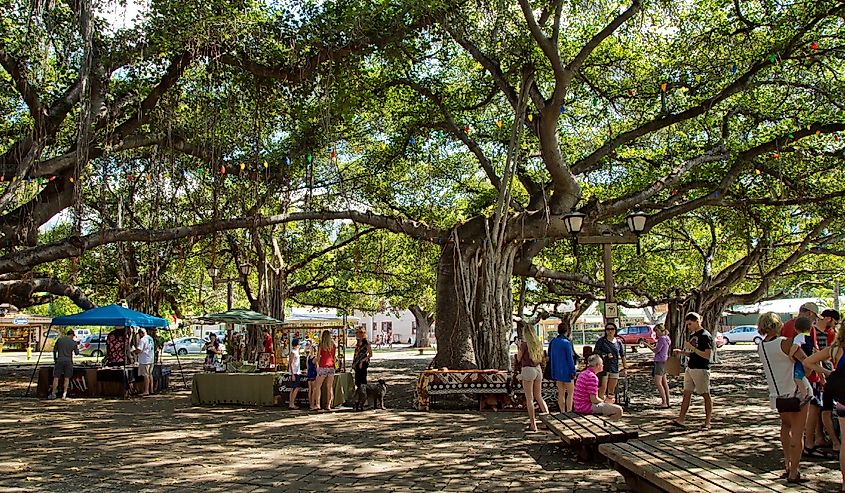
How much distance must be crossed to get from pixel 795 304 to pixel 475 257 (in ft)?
119

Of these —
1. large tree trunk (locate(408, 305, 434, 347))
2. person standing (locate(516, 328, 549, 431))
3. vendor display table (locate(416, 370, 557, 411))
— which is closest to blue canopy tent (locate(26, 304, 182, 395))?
vendor display table (locate(416, 370, 557, 411))

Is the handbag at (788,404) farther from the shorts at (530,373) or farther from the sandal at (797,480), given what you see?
the shorts at (530,373)

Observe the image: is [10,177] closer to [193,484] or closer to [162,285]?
[193,484]

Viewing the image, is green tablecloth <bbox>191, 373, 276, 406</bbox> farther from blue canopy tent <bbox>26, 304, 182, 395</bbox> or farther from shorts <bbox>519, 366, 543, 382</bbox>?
shorts <bbox>519, 366, 543, 382</bbox>

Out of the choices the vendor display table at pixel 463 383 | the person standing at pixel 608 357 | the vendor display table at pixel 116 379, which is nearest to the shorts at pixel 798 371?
the person standing at pixel 608 357

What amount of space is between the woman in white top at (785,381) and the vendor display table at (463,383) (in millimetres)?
5923

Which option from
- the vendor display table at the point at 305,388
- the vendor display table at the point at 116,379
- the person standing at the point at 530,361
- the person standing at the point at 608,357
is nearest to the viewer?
the person standing at the point at 530,361

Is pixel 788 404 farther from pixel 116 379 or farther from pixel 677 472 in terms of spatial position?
pixel 116 379

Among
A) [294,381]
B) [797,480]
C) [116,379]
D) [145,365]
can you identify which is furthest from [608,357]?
[116,379]

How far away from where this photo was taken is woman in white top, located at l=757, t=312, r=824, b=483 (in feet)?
20.3

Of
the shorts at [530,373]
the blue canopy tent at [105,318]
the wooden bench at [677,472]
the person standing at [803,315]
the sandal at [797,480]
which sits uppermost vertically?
the blue canopy tent at [105,318]

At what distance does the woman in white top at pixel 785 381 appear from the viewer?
618 cm

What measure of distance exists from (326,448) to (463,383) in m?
4.44

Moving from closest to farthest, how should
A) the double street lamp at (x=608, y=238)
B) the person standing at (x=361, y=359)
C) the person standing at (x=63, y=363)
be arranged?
the double street lamp at (x=608, y=238)
the person standing at (x=361, y=359)
the person standing at (x=63, y=363)
